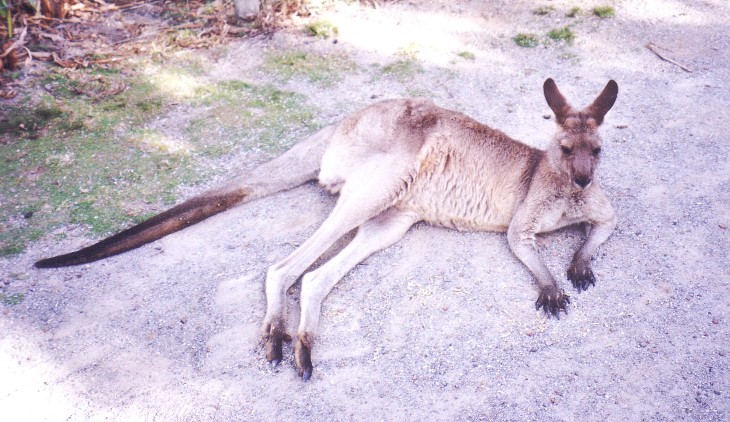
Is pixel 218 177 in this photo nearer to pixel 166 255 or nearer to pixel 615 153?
pixel 166 255

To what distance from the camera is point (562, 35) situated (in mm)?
6461

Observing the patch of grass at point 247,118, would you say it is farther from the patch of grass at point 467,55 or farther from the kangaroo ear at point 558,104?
the kangaroo ear at point 558,104

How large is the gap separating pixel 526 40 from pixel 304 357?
4.63 metres

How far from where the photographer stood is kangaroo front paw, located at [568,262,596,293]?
12.4 feet

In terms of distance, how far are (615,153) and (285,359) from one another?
3327mm

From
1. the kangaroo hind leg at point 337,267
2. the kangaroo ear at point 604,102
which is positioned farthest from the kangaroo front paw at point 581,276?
the kangaroo hind leg at point 337,267

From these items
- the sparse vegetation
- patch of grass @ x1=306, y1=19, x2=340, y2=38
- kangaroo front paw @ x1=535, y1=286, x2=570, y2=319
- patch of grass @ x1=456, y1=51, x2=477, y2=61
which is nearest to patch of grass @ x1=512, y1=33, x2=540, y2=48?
patch of grass @ x1=456, y1=51, x2=477, y2=61

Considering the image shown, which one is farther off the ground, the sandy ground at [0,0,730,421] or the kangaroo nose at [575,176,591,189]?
the kangaroo nose at [575,176,591,189]

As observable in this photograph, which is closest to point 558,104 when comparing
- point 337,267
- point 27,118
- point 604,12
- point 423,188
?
point 423,188

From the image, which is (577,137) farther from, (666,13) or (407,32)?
(666,13)

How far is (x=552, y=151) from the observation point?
4082mm

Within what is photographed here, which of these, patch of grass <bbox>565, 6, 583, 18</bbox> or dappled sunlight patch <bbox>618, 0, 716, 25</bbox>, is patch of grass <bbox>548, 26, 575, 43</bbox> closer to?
patch of grass <bbox>565, 6, 583, 18</bbox>

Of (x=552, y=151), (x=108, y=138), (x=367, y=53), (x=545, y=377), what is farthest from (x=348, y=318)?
(x=367, y=53)

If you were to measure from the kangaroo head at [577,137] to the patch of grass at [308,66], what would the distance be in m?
2.54
